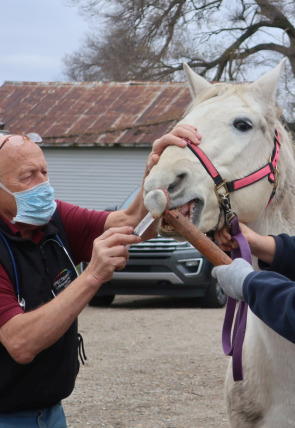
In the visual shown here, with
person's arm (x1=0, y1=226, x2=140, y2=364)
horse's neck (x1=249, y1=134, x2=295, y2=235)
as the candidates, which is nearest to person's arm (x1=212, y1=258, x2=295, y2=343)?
person's arm (x1=0, y1=226, x2=140, y2=364)

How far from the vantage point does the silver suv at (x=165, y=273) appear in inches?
393

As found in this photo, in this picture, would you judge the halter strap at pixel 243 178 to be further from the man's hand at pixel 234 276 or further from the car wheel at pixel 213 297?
the car wheel at pixel 213 297

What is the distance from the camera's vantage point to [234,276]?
2.16 metres

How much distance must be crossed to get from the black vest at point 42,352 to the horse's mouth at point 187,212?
0.66m

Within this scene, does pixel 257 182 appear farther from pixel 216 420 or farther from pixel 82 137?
pixel 82 137

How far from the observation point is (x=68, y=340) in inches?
115

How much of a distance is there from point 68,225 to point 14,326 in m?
0.76

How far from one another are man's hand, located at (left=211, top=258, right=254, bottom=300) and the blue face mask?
97 centimetres

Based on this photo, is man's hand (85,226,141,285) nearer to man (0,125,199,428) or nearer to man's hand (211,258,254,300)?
man (0,125,199,428)

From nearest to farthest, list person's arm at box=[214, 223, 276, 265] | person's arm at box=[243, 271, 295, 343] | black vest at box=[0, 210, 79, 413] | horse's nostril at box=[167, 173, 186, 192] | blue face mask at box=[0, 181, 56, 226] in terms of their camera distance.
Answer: person's arm at box=[243, 271, 295, 343] → horse's nostril at box=[167, 173, 186, 192] → person's arm at box=[214, 223, 276, 265] → black vest at box=[0, 210, 79, 413] → blue face mask at box=[0, 181, 56, 226]

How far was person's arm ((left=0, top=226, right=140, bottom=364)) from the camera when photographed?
97.5 inches

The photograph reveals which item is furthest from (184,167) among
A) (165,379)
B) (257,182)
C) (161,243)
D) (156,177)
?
(161,243)

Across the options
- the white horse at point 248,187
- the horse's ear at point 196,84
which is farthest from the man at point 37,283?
the horse's ear at point 196,84

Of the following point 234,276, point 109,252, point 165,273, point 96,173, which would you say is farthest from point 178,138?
point 96,173
